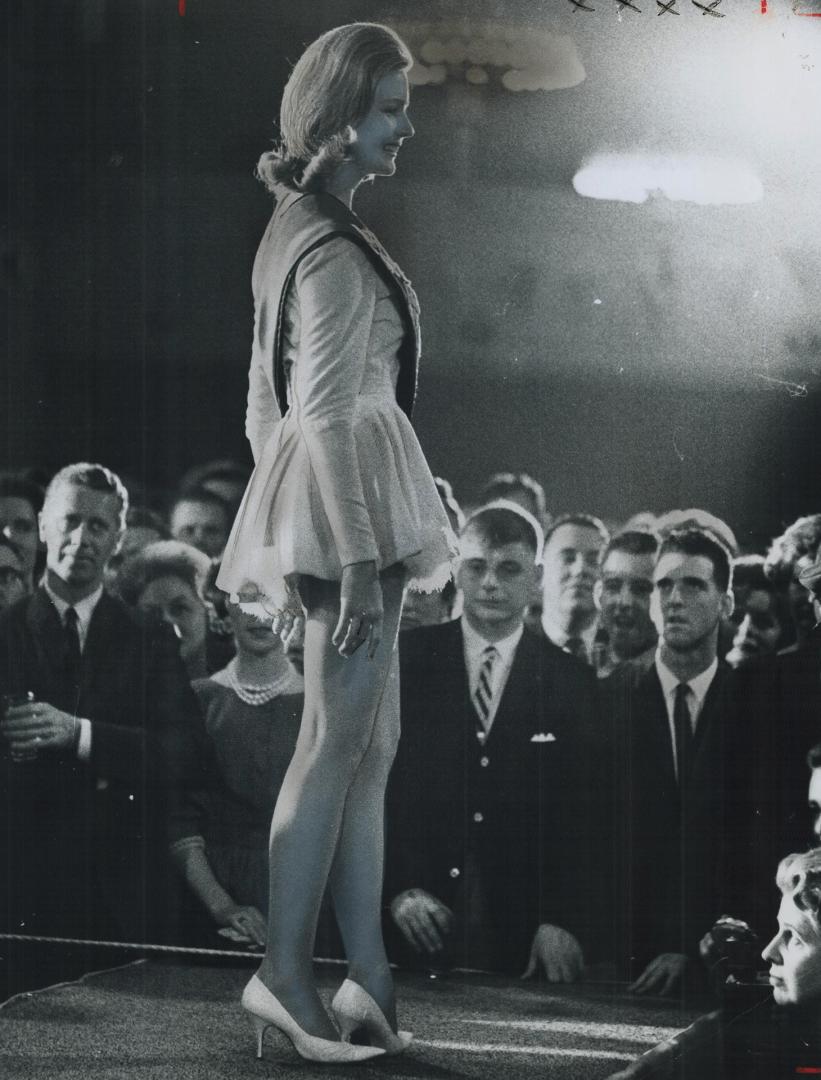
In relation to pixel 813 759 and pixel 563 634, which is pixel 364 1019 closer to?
pixel 563 634

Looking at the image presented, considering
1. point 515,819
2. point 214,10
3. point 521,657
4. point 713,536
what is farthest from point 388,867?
point 214,10

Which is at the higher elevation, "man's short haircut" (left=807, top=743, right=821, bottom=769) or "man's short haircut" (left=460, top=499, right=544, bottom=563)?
"man's short haircut" (left=460, top=499, right=544, bottom=563)

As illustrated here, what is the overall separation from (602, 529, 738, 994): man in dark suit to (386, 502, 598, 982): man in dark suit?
0.12 metres

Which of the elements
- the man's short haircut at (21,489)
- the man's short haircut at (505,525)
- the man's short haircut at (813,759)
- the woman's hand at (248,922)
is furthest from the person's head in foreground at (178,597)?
the man's short haircut at (813,759)

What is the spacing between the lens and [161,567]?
4383 millimetres

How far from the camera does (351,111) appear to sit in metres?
4.26

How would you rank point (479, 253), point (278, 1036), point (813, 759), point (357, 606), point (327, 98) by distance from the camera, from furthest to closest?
point (813, 759) → point (479, 253) → point (327, 98) → point (278, 1036) → point (357, 606)

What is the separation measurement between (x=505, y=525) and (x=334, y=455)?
2.06 ft

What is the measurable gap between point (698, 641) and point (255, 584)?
1.35 meters

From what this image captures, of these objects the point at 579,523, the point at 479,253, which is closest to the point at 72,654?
the point at 579,523

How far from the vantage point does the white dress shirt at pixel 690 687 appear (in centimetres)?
441

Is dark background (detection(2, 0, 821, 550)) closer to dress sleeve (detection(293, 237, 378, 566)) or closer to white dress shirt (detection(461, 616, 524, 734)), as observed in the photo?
dress sleeve (detection(293, 237, 378, 566))

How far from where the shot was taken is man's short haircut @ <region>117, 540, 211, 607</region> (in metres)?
4.36

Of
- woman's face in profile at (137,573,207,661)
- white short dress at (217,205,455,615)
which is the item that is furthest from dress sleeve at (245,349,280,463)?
woman's face in profile at (137,573,207,661)
